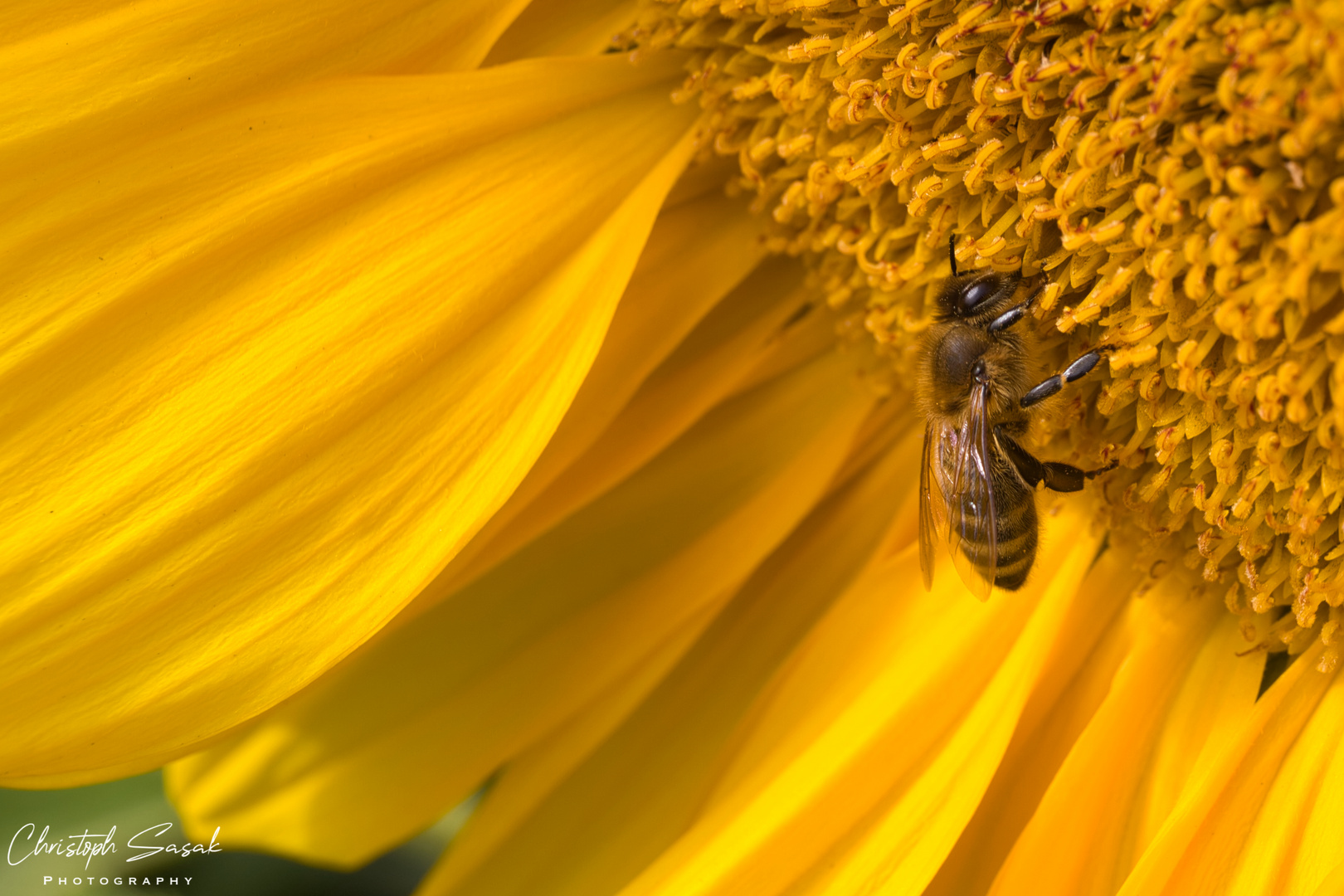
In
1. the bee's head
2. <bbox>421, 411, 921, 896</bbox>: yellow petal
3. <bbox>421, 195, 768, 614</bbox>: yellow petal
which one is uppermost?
<bbox>421, 195, 768, 614</bbox>: yellow petal

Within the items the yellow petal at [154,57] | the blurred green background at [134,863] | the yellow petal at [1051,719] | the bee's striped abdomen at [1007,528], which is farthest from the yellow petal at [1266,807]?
the yellow petal at [154,57]

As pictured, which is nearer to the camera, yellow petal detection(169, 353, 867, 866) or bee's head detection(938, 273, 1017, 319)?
bee's head detection(938, 273, 1017, 319)

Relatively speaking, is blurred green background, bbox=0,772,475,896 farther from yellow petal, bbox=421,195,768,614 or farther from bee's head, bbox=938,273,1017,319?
bee's head, bbox=938,273,1017,319

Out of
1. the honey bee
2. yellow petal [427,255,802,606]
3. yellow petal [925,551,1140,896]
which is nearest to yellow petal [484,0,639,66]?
yellow petal [427,255,802,606]

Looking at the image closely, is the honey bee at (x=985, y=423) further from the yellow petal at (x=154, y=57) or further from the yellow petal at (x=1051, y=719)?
the yellow petal at (x=154, y=57)

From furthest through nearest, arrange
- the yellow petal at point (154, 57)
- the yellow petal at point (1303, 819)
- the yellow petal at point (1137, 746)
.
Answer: the yellow petal at point (1137, 746) → the yellow petal at point (1303, 819) → the yellow petal at point (154, 57)

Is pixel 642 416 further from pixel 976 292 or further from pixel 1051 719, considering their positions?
pixel 1051 719

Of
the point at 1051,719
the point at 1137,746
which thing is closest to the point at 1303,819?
the point at 1137,746
